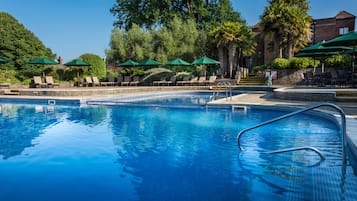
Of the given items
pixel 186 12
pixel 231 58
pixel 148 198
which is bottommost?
pixel 148 198

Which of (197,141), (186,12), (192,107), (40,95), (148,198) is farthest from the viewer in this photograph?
(186,12)

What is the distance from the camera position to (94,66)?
24641mm

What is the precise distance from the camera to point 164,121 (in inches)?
309

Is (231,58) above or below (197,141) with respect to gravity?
above

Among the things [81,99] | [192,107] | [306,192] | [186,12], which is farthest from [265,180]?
[186,12]

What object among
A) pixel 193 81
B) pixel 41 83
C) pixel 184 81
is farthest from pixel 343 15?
pixel 41 83

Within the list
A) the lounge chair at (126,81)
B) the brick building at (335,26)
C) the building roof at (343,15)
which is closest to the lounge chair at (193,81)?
Answer: the lounge chair at (126,81)

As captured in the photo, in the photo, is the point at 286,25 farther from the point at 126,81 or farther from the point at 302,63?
the point at 126,81

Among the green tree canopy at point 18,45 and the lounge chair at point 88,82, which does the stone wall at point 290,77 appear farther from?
the green tree canopy at point 18,45

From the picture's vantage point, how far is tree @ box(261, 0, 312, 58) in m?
19.5

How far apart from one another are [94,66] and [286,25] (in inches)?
669

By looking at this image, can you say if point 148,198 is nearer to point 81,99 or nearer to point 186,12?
point 81,99

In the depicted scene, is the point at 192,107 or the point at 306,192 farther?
the point at 192,107

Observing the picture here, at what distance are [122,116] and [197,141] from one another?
158 inches
